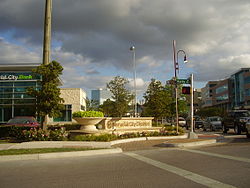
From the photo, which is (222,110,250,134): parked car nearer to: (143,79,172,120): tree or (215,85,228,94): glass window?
(143,79,172,120): tree

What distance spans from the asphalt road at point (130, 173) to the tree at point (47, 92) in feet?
24.9

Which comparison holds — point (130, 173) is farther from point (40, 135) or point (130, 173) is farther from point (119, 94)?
point (119, 94)

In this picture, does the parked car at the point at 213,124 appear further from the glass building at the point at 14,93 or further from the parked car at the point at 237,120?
the glass building at the point at 14,93

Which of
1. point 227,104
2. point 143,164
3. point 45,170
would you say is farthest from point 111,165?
point 227,104

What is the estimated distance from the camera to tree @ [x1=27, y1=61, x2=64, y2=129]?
677 inches

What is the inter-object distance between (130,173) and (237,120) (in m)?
17.3

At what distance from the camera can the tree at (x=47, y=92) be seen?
17203 millimetres

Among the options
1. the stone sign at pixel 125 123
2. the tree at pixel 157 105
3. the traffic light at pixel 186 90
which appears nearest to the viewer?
the traffic light at pixel 186 90

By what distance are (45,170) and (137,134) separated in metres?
10.6

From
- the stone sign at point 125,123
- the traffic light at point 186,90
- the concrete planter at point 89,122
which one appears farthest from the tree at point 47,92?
the traffic light at point 186,90

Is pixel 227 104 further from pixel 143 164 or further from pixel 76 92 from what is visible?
pixel 143 164

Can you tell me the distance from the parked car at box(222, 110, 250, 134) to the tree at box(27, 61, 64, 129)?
1441 centimetres

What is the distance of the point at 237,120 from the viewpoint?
22312mm

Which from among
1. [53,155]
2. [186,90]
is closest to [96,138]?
[53,155]
